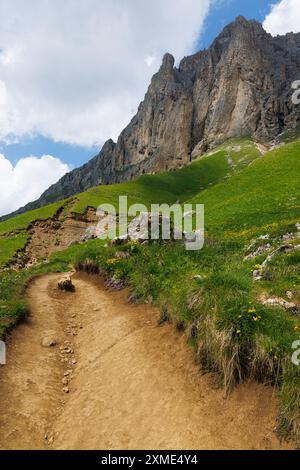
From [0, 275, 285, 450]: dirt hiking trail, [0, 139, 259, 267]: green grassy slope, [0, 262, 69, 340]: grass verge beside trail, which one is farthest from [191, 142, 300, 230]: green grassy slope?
[0, 139, 259, 267]: green grassy slope

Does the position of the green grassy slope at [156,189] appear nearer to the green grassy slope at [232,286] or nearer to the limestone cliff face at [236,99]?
the limestone cliff face at [236,99]

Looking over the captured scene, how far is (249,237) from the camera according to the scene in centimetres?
2264

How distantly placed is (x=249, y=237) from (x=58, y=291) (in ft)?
40.0

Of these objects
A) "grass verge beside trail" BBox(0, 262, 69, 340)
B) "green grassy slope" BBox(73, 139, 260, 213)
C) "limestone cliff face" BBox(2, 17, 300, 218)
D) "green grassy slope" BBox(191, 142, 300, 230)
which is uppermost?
"limestone cliff face" BBox(2, 17, 300, 218)

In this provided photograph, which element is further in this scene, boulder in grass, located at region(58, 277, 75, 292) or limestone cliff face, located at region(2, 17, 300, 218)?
limestone cliff face, located at region(2, 17, 300, 218)

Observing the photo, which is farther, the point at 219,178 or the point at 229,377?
the point at 219,178

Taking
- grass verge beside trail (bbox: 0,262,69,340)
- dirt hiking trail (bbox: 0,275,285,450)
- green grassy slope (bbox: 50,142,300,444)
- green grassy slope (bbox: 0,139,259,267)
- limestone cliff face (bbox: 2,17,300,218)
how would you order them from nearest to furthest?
dirt hiking trail (bbox: 0,275,285,450)
green grassy slope (bbox: 50,142,300,444)
grass verge beside trail (bbox: 0,262,69,340)
green grassy slope (bbox: 0,139,259,267)
limestone cliff face (bbox: 2,17,300,218)

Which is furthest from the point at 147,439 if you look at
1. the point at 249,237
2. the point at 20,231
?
the point at 20,231

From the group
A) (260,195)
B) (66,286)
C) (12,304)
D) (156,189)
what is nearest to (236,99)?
(156,189)

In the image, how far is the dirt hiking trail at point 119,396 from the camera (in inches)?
323

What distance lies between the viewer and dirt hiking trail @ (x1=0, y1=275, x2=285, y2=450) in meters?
8.20

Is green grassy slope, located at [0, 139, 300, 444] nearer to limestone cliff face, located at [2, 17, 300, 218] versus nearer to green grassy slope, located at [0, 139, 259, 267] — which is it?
green grassy slope, located at [0, 139, 259, 267]

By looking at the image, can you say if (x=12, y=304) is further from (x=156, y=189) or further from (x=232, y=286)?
(x=156, y=189)

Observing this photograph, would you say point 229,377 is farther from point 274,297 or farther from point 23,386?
point 23,386
